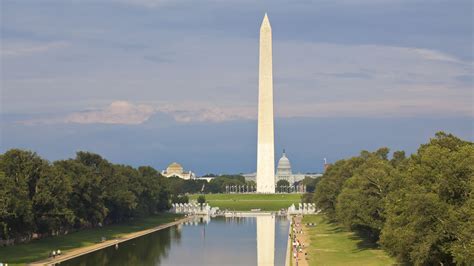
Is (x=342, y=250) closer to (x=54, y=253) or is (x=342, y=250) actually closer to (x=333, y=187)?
(x=54, y=253)

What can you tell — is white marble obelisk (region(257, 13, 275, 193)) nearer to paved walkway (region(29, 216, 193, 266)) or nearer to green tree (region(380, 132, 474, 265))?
paved walkway (region(29, 216, 193, 266))

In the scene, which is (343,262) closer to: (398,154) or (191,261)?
(191,261)

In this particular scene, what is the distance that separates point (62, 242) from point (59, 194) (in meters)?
3.18

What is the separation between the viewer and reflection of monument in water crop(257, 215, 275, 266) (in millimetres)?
46281

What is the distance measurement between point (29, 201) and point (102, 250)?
5.33m

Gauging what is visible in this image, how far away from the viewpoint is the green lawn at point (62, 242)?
44688mm

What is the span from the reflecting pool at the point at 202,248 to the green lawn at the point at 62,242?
2.31 m

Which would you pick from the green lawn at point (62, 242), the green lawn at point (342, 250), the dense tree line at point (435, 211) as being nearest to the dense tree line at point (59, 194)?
the green lawn at point (62, 242)

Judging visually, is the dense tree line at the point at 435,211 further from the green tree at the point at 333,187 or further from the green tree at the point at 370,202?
the green tree at the point at 333,187

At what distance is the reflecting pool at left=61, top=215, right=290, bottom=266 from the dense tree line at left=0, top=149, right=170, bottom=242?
4.51 meters

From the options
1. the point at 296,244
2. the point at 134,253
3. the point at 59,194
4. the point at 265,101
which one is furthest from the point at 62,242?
the point at 265,101

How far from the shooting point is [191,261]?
149ft

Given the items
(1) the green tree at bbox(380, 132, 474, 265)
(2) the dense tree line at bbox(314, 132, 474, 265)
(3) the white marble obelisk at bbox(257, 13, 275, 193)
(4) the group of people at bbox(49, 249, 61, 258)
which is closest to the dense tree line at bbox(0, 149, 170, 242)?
(4) the group of people at bbox(49, 249, 61, 258)

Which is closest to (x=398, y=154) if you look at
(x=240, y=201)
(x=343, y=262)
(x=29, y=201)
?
(x=343, y=262)
